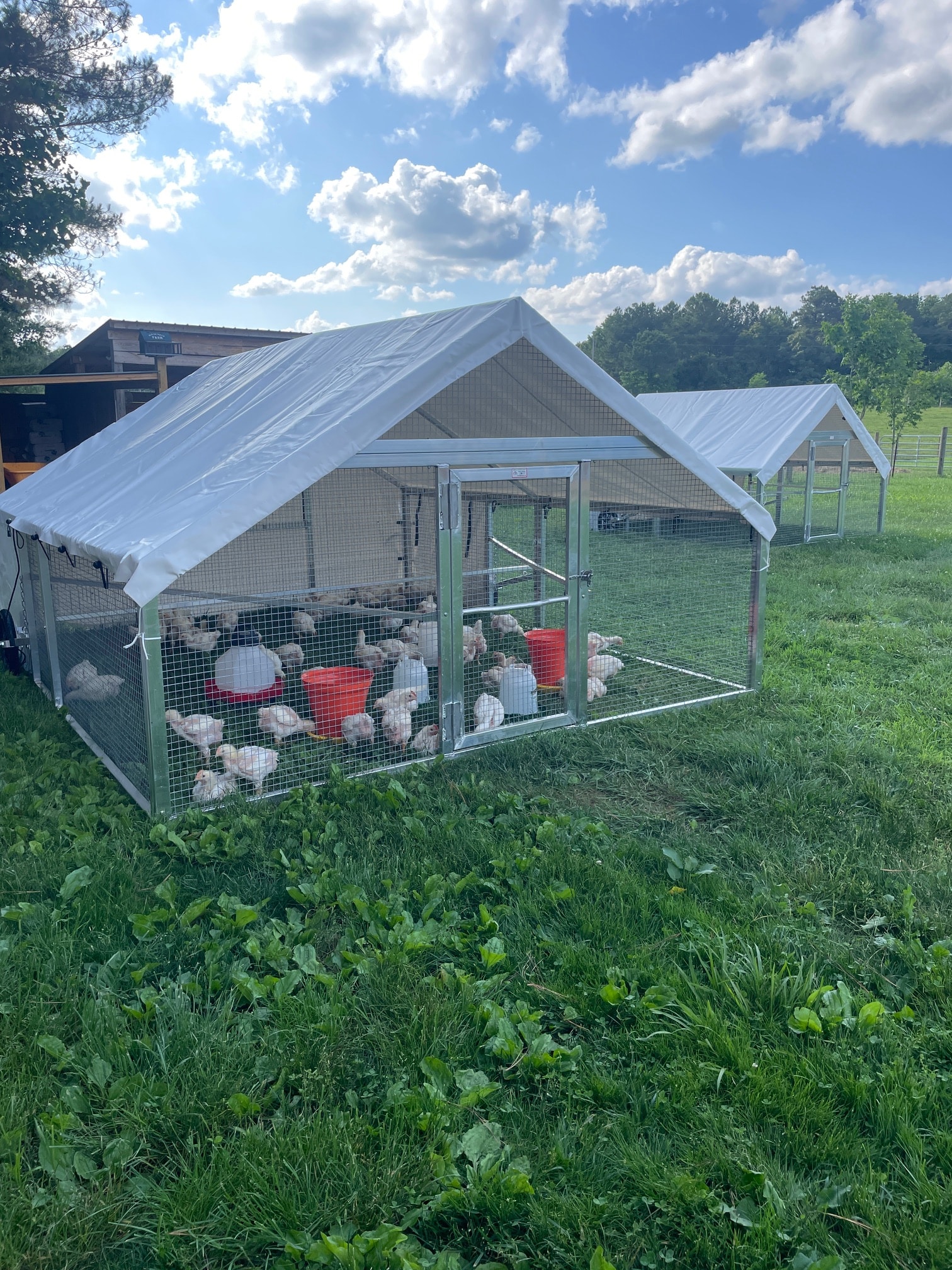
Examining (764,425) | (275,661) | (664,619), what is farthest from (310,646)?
(764,425)

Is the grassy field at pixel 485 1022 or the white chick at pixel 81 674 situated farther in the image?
the white chick at pixel 81 674

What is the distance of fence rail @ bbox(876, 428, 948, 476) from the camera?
2623cm

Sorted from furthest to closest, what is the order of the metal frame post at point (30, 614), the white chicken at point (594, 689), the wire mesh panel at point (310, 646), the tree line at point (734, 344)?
the tree line at point (734, 344) → the metal frame post at point (30, 614) → the white chicken at point (594, 689) → the wire mesh panel at point (310, 646)

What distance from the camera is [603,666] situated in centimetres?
653

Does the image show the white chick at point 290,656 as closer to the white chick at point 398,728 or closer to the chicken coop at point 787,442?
the white chick at point 398,728

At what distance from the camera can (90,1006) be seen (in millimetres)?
3010

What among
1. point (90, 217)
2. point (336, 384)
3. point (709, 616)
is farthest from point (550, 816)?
point (90, 217)

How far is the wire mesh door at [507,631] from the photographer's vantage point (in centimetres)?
521

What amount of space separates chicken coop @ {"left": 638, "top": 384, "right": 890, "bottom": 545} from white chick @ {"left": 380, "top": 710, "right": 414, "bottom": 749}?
1053 centimetres

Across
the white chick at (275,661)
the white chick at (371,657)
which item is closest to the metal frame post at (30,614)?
the white chick at (275,661)

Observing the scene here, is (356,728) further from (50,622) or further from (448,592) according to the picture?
(50,622)

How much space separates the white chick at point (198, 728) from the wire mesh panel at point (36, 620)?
7.34ft

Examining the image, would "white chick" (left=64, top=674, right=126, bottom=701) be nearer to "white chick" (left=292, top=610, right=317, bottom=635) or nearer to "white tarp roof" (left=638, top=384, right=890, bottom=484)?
"white chick" (left=292, top=610, right=317, bottom=635)


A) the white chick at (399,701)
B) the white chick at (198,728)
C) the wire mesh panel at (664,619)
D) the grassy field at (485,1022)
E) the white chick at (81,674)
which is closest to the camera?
the grassy field at (485,1022)
